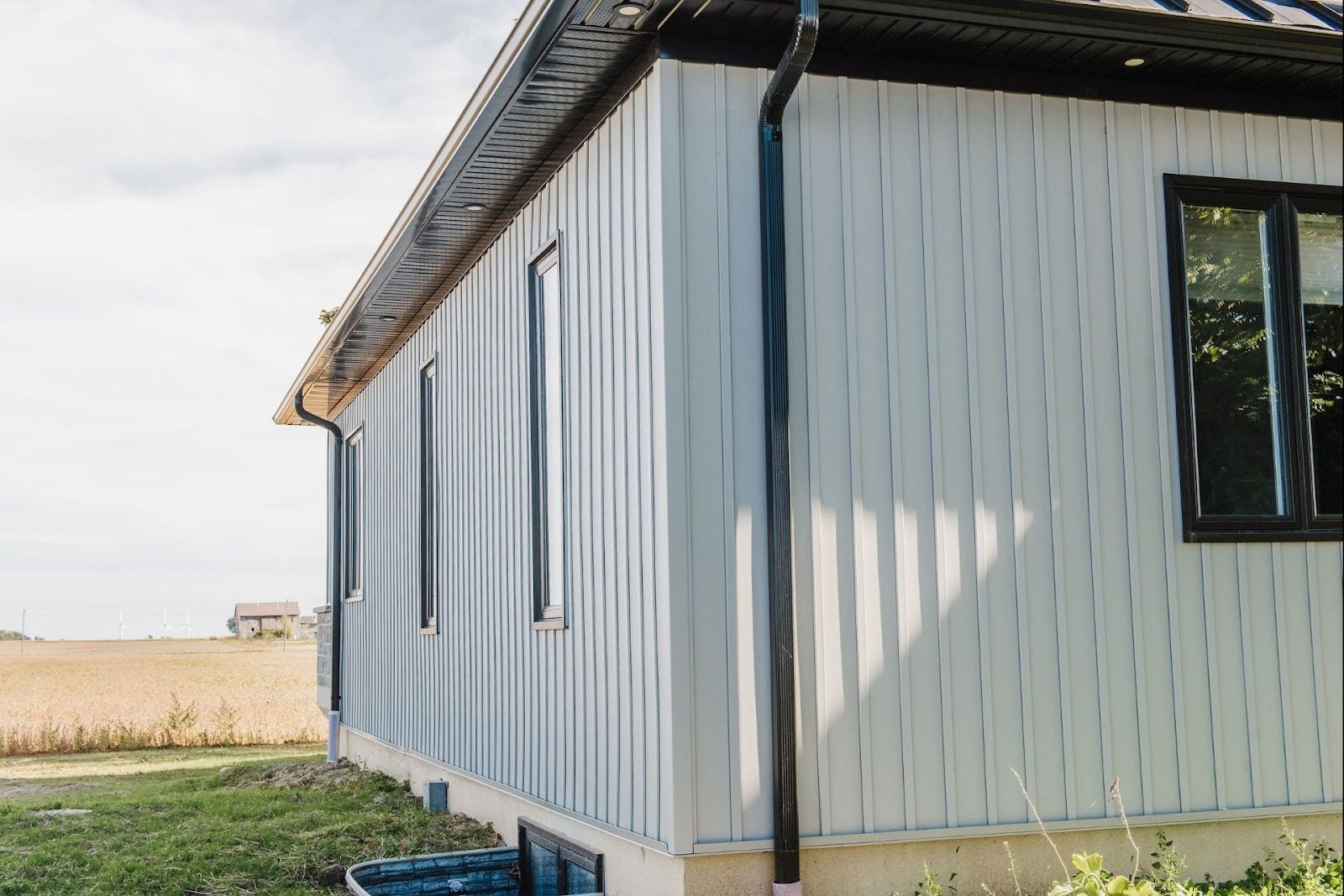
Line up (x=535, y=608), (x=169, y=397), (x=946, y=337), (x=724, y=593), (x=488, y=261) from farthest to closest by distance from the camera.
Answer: (x=169, y=397) < (x=488, y=261) < (x=535, y=608) < (x=946, y=337) < (x=724, y=593)

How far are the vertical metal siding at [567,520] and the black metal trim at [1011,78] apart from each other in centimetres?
33

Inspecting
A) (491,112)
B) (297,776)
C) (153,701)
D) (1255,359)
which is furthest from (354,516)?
(1255,359)

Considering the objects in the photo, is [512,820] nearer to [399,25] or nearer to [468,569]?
[468,569]

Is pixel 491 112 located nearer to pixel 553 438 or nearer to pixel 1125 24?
pixel 553 438

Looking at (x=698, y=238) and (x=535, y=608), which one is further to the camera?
(x=535, y=608)

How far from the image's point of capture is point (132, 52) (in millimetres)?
22250

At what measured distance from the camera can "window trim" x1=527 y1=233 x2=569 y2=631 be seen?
264 inches

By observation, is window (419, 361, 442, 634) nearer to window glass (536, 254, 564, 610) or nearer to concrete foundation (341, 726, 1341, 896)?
window glass (536, 254, 564, 610)

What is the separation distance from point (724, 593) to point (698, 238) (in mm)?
1357

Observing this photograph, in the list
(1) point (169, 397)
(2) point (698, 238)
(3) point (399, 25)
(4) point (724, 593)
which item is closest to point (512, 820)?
(4) point (724, 593)

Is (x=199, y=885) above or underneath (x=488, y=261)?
underneath

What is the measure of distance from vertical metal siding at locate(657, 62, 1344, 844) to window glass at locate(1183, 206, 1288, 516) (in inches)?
6.7

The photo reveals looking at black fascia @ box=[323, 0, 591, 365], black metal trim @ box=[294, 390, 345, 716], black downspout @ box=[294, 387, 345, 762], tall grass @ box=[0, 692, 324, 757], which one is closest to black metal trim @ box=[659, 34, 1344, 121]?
black fascia @ box=[323, 0, 591, 365]

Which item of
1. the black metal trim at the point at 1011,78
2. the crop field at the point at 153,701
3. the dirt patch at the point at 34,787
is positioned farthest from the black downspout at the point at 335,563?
the black metal trim at the point at 1011,78
